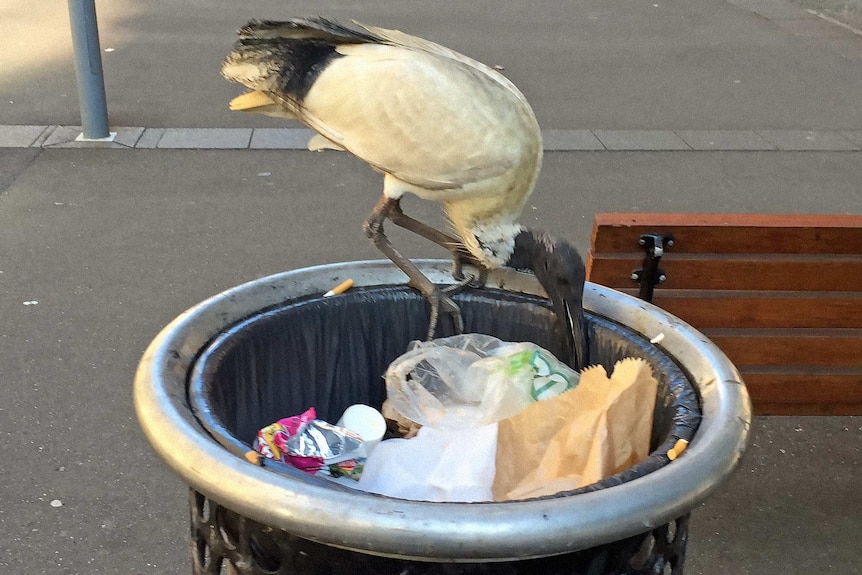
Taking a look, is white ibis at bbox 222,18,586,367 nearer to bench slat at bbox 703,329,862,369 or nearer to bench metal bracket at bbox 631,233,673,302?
bench metal bracket at bbox 631,233,673,302

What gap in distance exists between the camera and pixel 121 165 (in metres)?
6.02

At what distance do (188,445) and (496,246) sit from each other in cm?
101

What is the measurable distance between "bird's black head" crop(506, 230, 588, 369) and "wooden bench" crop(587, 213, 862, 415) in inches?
24.3

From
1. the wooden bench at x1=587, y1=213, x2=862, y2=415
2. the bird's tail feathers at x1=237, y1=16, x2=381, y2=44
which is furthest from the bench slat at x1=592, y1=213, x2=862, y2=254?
the bird's tail feathers at x1=237, y1=16, x2=381, y2=44

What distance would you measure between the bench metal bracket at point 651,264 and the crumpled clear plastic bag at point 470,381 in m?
0.81

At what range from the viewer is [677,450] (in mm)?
1332

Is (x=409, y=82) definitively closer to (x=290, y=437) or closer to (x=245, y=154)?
(x=290, y=437)

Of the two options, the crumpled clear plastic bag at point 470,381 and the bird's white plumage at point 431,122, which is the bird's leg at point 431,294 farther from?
the bird's white plumage at point 431,122

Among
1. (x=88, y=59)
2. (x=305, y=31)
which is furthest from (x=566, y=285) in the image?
(x=88, y=59)

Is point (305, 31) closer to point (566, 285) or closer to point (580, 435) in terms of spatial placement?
point (566, 285)

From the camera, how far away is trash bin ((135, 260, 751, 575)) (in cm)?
113

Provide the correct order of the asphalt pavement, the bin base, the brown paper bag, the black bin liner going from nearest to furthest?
the bin base → the brown paper bag → the black bin liner → the asphalt pavement

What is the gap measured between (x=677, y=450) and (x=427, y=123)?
891mm

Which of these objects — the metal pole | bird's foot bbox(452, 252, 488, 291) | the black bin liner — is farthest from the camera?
the metal pole
